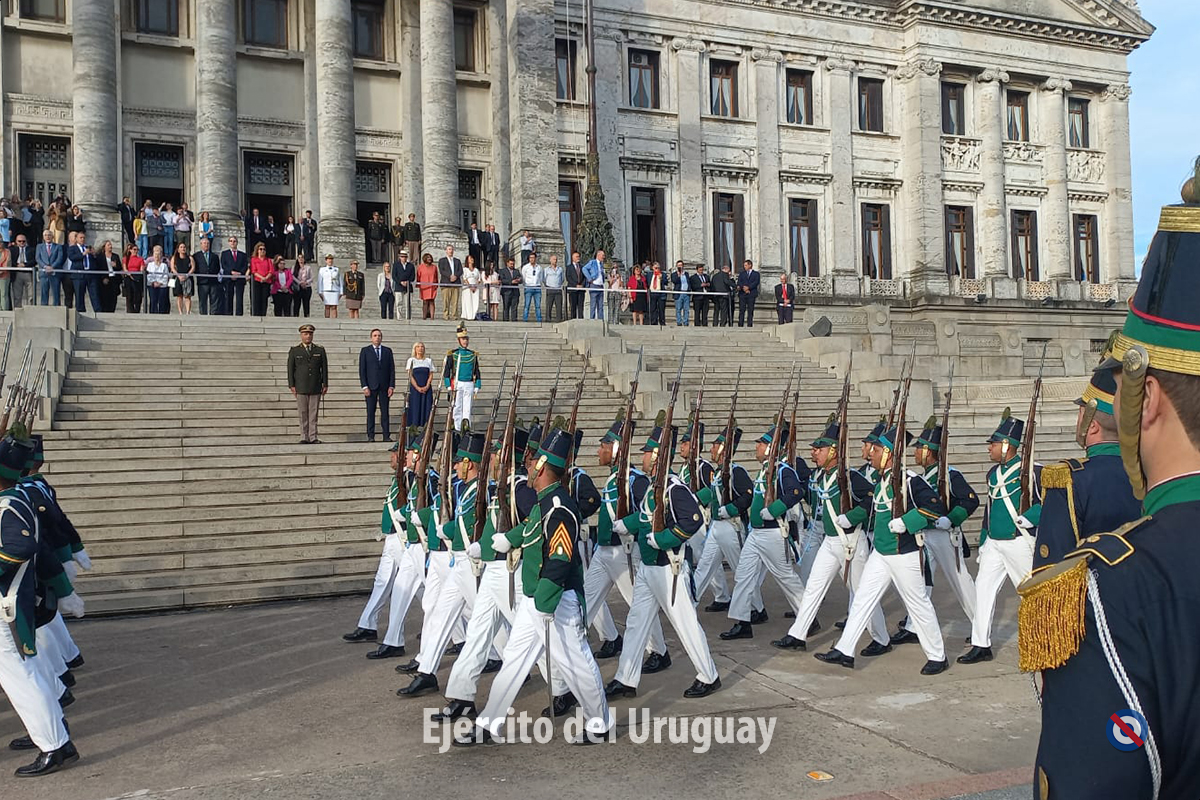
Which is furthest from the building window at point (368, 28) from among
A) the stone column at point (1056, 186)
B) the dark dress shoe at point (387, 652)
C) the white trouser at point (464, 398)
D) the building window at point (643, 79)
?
the dark dress shoe at point (387, 652)

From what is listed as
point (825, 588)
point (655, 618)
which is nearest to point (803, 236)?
point (825, 588)

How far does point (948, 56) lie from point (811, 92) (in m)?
5.32

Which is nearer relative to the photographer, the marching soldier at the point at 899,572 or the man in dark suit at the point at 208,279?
the marching soldier at the point at 899,572

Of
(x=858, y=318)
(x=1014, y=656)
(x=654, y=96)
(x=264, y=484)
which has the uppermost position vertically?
(x=654, y=96)

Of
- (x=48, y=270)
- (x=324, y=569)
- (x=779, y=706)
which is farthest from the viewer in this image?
(x=48, y=270)

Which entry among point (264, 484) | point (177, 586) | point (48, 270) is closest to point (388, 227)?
point (48, 270)

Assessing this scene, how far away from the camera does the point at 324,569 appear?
499 inches

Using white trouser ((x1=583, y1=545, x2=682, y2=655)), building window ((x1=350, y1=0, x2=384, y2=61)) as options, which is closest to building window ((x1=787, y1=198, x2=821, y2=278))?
building window ((x1=350, y1=0, x2=384, y2=61))

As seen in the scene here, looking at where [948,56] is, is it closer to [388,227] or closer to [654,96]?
[654,96]

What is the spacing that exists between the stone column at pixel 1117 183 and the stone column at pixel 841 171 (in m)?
11.0

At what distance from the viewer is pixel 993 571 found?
9219 mm

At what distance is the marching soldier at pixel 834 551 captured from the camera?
31.7 feet

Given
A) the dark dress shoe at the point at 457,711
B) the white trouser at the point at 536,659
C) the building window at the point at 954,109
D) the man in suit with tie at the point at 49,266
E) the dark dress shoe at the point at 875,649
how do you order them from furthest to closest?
the building window at the point at 954,109 < the man in suit with tie at the point at 49,266 < the dark dress shoe at the point at 875,649 < the dark dress shoe at the point at 457,711 < the white trouser at the point at 536,659

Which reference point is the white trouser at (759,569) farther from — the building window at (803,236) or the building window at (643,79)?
the building window at (803,236)
